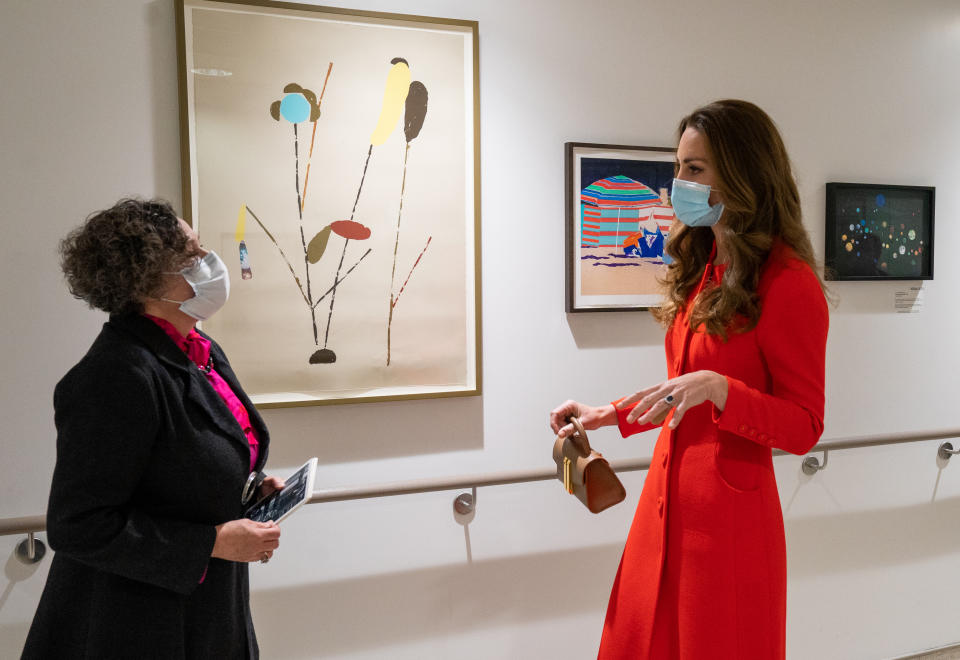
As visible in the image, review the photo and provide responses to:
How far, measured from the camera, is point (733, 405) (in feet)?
4.33

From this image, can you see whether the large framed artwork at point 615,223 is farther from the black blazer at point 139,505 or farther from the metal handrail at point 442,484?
the black blazer at point 139,505

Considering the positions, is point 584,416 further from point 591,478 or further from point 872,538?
point 872,538

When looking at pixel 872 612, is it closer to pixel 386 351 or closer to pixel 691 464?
pixel 691 464

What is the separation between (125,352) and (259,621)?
3.62ft

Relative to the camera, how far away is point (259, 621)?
1.94 meters

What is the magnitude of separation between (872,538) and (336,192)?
2.27m

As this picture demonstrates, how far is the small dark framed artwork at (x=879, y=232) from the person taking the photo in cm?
244

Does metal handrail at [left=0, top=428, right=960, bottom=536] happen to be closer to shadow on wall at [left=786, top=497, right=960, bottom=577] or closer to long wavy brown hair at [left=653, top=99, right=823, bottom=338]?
shadow on wall at [left=786, top=497, right=960, bottom=577]

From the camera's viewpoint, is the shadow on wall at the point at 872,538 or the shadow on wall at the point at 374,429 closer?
the shadow on wall at the point at 374,429

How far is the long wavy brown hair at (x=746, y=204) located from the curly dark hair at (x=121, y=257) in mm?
1023

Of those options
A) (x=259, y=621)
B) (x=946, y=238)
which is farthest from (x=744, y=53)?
(x=259, y=621)

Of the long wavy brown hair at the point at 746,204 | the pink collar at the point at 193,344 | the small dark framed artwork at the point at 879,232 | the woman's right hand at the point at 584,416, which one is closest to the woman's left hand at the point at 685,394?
the long wavy brown hair at the point at 746,204

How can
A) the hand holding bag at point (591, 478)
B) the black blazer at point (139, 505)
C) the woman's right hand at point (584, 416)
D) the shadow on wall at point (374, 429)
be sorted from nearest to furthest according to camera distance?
the black blazer at point (139, 505) < the hand holding bag at point (591, 478) < the woman's right hand at point (584, 416) < the shadow on wall at point (374, 429)

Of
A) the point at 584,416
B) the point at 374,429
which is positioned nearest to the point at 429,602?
the point at 374,429
